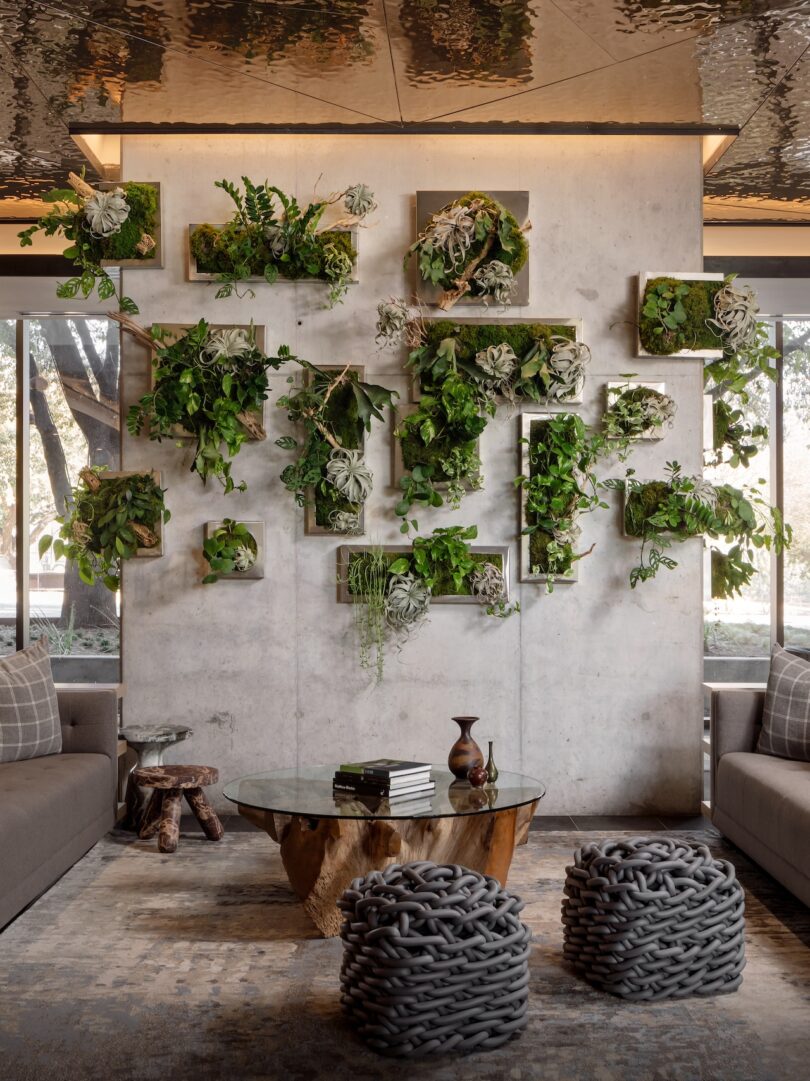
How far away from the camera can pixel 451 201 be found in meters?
4.96

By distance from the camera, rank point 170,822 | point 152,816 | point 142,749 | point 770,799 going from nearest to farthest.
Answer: point 770,799 < point 170,822 < point 152,816 < point 142,749

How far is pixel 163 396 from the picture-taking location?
15.6ft

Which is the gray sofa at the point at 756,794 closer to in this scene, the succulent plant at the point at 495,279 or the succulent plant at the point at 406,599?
the succulent plant at the point at 406,599

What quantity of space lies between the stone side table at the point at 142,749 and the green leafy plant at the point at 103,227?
1978 mm

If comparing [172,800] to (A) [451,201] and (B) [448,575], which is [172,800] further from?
(A) [451,201]

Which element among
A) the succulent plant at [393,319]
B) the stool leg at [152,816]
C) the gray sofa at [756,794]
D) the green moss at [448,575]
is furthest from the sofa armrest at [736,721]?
the stool leg at [152,816]

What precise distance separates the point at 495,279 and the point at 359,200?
0.73 metres

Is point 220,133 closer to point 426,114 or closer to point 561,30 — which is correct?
point 426,114

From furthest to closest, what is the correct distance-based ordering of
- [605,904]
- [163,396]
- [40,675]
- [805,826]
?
[163,396]
[40,675]
[805,826]
[605,904]

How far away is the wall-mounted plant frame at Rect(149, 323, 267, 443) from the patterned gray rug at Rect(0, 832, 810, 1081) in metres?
2.06

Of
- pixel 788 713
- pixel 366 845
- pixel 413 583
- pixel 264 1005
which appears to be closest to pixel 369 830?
pixel 366 845

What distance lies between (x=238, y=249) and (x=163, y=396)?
798 mm

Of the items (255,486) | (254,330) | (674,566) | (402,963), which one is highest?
(254,330)

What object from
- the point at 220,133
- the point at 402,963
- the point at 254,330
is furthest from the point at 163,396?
the point at 402,963
